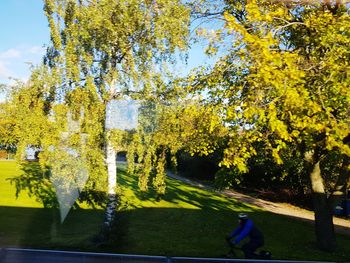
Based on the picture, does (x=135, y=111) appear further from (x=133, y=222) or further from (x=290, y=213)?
(x=290, y=213)

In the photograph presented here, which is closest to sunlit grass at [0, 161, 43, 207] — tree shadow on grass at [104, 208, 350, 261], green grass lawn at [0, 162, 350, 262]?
green grass lawn at [0, 162, 350, 262]

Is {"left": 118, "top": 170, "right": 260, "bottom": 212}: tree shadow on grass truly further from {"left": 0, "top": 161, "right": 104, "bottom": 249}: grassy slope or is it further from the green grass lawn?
{"left": 0, "top": 161, "right": 104, "bottom": 249}: grassy slope

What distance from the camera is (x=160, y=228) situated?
17.4m

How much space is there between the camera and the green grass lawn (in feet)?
45.1

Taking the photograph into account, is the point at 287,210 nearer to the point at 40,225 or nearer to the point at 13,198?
the point at 40,225

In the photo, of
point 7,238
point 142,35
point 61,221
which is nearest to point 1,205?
point 61,221

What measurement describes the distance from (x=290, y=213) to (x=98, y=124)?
1372 cm

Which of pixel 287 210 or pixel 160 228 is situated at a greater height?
pixel 287 210

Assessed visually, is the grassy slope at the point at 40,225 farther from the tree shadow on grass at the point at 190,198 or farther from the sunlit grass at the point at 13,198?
the tree shadow on grass at the point at 190,198

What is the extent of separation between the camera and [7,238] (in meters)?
15.1

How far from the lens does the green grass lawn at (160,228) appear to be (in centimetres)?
1374

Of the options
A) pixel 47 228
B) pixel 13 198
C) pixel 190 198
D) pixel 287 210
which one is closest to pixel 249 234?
pixel 47 228

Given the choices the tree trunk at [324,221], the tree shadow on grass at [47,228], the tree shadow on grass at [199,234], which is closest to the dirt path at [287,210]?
the tree shadow on grass at [199,234]

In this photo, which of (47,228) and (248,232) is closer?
(248,232)
